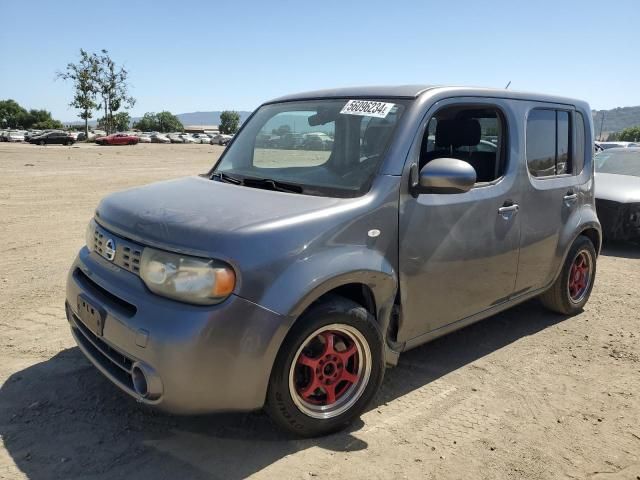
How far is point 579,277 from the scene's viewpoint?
4996mm

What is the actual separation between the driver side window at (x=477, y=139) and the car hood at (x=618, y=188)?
15.6 ft

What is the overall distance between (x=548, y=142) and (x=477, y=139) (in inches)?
28.2

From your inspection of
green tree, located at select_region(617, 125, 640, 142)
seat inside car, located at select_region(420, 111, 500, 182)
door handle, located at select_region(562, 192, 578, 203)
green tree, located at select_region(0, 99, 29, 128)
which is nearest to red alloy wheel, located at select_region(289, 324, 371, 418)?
seat inside car, located at select_region(420, 111, 500, 182)

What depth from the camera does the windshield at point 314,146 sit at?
3.17 metres

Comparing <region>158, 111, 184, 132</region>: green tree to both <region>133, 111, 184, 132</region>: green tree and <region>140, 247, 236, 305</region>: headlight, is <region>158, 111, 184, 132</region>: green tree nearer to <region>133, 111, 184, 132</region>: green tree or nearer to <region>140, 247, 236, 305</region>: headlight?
<region>133, 111, 184, 132</region>: green tree

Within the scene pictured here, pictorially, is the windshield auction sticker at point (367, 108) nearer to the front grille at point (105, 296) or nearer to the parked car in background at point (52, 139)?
the front grille at point (105, 296)

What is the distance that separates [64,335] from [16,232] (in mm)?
4475

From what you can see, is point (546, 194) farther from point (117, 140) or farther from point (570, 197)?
point (117, 140)

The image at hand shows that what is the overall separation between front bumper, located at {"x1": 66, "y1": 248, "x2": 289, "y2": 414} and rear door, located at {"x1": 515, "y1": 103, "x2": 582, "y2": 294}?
2.33 meters

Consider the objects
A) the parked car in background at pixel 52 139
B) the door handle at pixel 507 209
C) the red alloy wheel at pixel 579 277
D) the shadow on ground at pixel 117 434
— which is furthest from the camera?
the parked car in background at pixel 52 139

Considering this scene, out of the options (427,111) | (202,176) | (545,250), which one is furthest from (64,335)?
(545,250)

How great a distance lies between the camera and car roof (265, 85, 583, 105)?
3.38m

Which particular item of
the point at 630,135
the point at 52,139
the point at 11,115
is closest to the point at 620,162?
the point at 52,139

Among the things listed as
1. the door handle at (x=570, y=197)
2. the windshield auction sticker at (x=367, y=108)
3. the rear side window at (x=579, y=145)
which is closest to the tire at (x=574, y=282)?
the door handle at (x=570, y=197)
